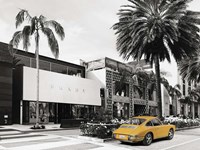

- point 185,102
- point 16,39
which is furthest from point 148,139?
point 185,102

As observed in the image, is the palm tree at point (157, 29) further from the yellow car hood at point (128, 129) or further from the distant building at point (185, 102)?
the distant building at point (185, 102)

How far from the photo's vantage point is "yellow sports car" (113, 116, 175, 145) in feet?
46.3

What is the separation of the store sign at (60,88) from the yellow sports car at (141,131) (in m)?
16.6

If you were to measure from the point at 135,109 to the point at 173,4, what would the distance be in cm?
2987

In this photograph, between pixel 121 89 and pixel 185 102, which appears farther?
pixel 185 102

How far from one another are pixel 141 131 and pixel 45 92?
19052 millimetres

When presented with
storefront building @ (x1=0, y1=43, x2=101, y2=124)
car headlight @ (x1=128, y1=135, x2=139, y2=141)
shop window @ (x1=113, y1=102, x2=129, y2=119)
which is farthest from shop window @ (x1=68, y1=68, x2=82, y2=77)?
car headlight @ (x1=128, y1=135, x2=139, y2=141)

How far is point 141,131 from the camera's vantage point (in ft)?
46.9

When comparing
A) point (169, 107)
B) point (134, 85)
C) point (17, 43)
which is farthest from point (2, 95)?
point (169, 107)

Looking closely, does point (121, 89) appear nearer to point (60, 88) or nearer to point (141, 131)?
point (60, 88)

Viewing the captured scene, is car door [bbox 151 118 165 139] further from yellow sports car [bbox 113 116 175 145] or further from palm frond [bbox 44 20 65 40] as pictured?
palm frond [bbox 44 20 65 40]

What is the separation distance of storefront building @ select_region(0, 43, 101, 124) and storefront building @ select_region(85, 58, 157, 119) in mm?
1577

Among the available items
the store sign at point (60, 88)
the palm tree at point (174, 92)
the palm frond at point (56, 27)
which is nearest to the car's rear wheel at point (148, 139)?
the palm frond at point (56, 27)

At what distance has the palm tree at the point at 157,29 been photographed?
21.7 m
